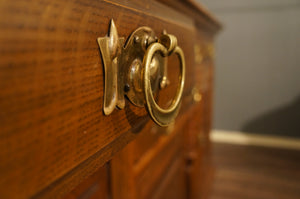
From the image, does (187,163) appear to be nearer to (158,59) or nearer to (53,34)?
(158,59)

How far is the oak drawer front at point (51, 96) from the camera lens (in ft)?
0.42

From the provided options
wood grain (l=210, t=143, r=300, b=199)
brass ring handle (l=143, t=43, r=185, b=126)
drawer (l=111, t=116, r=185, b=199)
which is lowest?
wood grain (l=210, t=143, r=300, b=199)

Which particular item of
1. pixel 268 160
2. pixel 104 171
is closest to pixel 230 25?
pixel 268 160

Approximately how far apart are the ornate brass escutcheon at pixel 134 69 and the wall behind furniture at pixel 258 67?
5.60 feet

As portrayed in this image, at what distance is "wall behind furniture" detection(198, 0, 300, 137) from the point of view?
1723 mm

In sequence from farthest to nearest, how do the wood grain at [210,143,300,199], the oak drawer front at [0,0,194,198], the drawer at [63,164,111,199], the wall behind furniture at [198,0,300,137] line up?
1. the wall behind furniture at [198,0,300,137]
2. the wood grain at [210,143,300,199]
3. the drawer at [63,164,111,199]
4. the oak drawer front at [0,0,194,198]

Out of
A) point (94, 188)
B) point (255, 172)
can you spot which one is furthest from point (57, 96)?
point (255, 172)

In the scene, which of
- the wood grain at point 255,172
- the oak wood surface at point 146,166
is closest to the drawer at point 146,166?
the oak wood surface at point 146,166

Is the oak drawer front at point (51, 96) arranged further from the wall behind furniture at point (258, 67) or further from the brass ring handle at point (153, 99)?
the wall behind furniture at point (258, 67)

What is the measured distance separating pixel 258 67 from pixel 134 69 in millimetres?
1777

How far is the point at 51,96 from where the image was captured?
15 cm

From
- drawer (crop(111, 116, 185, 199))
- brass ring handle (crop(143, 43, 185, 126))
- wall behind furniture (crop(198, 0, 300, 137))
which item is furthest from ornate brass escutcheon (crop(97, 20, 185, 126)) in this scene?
wall behind furniture (crop(198, 0, 300, 137))

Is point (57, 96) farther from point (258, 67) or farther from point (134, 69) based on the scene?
point (258, 67)

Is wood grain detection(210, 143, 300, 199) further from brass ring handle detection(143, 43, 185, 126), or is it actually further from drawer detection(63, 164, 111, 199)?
brass ring handle detection(143, 43, 185, 126)
